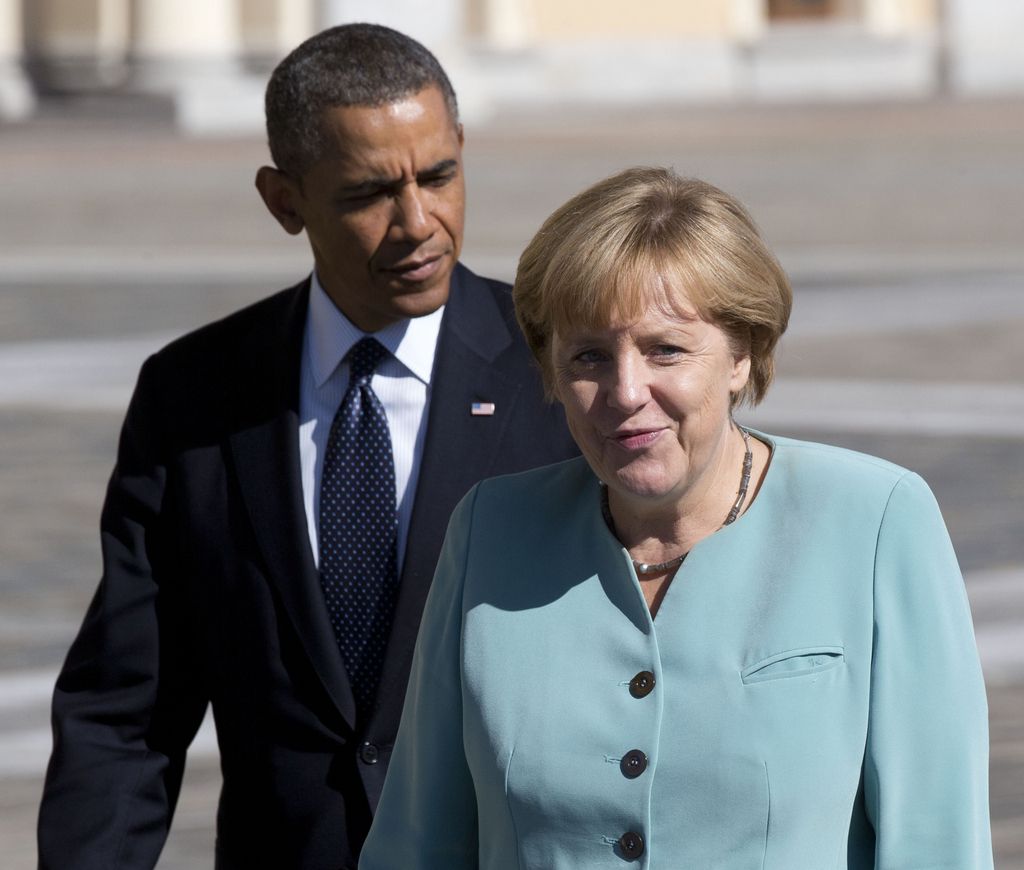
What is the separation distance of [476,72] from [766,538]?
30.6m

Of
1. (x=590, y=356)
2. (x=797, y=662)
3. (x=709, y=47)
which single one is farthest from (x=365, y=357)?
(x=709, y=47)

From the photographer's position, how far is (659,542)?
7.13ft

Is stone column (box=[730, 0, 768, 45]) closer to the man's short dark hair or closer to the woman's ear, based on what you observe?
the man's short dark hair

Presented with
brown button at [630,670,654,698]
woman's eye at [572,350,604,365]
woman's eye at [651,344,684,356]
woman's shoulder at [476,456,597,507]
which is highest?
woman's eye at [651,344,684,356]

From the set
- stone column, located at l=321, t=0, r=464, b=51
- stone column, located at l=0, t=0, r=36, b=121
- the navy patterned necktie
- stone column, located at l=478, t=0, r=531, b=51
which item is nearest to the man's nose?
the navy patterned necktie

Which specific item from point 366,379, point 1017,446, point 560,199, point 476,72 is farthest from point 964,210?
point 476,72

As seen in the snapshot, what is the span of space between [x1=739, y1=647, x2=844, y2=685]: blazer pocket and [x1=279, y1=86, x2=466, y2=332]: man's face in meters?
0.88

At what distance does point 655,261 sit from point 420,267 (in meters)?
0.70

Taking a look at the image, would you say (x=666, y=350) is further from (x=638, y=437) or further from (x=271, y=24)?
(x=271, y=24)

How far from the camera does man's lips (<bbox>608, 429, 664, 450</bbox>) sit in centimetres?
208

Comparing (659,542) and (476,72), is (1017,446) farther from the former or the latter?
(476,72)

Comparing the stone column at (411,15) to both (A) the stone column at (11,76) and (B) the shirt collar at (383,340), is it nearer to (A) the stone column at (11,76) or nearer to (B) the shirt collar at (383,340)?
(A) the stone column at (11,76)

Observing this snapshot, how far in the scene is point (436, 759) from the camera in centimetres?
218

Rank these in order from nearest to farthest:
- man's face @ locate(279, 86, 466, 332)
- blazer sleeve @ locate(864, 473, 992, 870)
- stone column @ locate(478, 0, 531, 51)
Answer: blazer sleeve @ locate(864, 473, 992, 870) < man's face @ locate(279, 86, 466, 332) < stone column @ locate(478, 0, 531, 51)
